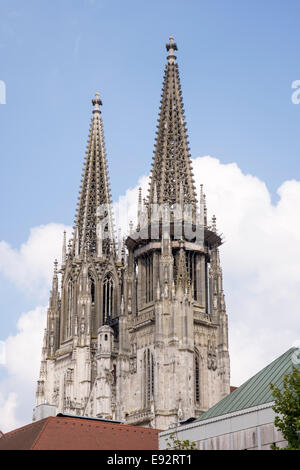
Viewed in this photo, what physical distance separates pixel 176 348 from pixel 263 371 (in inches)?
1300

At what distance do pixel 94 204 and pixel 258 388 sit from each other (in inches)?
2209

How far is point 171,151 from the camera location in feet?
312

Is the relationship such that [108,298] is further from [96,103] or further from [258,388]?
[258,388]

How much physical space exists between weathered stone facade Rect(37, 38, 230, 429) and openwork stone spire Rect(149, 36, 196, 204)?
122mm

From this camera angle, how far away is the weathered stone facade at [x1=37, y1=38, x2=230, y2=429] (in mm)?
82688

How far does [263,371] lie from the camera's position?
1927 inches

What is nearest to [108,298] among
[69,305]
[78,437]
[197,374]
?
[69,305]

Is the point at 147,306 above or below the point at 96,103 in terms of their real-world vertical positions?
below

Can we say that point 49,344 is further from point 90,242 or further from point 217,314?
point 217,314

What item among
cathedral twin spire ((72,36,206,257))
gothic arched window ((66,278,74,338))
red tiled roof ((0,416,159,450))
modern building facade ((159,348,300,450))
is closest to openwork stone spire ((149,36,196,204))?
cathedral twin spire ((72,36,206,257))

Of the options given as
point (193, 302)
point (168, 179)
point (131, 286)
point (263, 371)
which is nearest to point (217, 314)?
point (193, 302)

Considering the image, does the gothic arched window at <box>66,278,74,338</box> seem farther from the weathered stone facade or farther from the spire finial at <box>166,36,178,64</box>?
the spire finial at <box>166,36,178,64</box>
